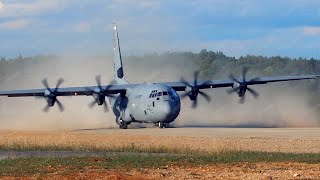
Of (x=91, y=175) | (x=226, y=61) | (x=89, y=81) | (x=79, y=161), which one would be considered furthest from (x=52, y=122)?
(x=226, y=61)

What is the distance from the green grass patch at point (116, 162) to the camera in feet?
83.7

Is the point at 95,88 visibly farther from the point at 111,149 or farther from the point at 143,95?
the point at 111,149

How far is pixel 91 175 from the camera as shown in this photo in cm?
2317

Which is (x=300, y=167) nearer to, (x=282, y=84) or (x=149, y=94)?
(x=149, y=94)

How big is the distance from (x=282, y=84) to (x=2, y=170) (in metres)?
96.7

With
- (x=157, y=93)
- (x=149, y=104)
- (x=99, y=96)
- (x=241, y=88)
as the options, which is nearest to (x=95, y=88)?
(x=99, y=96)

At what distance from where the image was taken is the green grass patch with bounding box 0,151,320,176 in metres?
25.5

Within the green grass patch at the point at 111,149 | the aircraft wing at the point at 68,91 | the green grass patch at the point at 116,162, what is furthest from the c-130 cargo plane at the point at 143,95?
the green grass patch at the point at 116,162

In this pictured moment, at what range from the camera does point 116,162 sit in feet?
89.8

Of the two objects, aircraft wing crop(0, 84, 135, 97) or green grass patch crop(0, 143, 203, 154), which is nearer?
green grass patch crop(0, 143, 203, 154)

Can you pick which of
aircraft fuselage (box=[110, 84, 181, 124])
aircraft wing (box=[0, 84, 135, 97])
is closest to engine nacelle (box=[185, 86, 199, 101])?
aircraft fuselage (box=[110, 84, 181, 124])

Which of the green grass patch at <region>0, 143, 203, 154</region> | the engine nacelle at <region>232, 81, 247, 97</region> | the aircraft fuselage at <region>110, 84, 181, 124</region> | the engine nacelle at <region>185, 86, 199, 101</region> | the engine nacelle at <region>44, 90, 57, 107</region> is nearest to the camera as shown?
the green grass patch at <region>0, 143, 203, 154</region>

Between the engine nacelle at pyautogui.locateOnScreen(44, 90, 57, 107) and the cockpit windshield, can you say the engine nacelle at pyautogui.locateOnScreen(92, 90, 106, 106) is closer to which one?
the engine nacelle at pyautogui.locateOnScreen(44, 90, 57, 107)

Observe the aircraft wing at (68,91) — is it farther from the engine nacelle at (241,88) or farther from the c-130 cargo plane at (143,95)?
the engine nacelle at (241,88)
